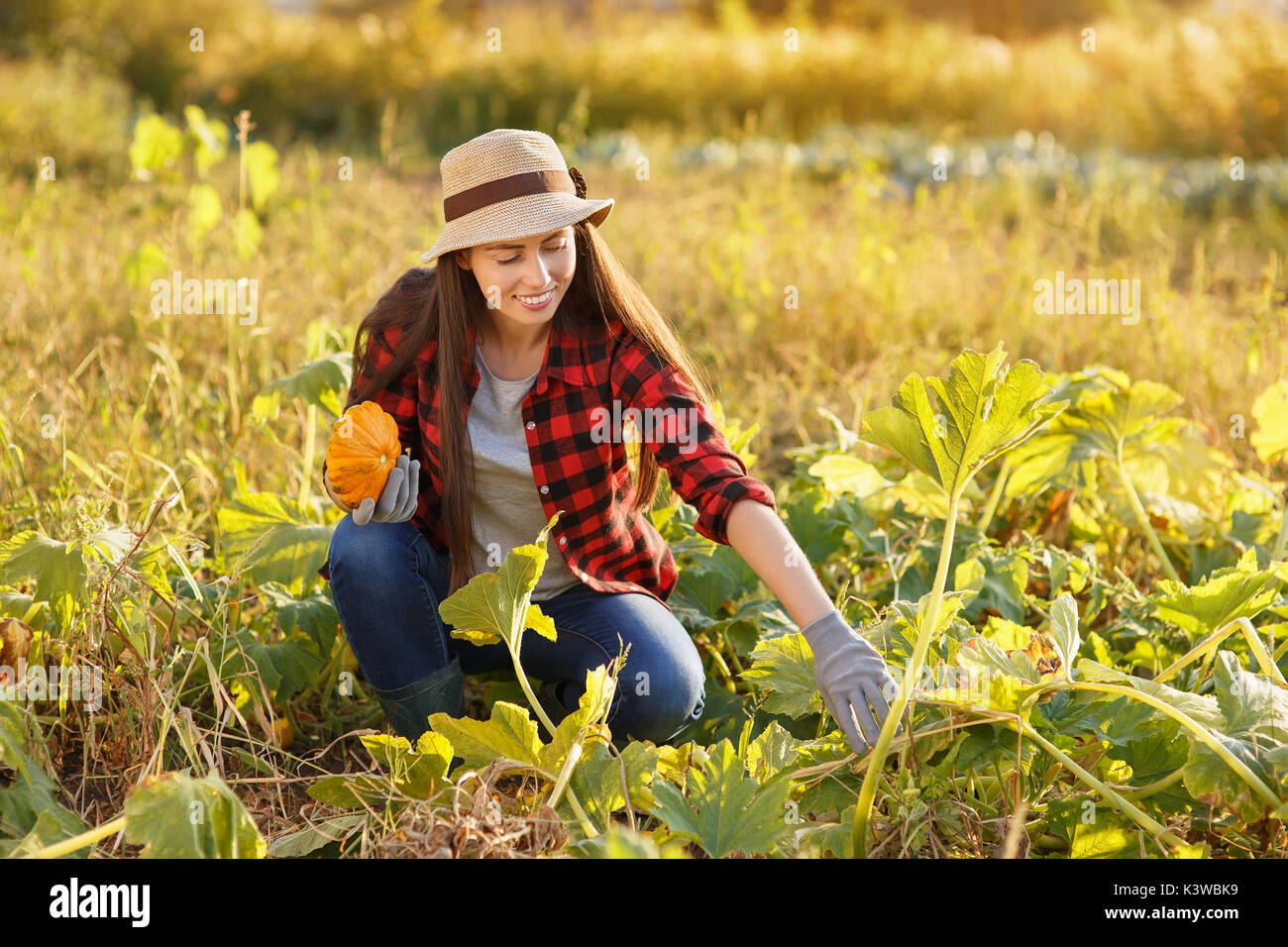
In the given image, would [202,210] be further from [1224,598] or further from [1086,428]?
[1224,598]

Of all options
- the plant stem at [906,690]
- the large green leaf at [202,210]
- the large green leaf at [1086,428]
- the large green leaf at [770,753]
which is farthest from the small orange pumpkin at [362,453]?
the large green leaf at [202,210]

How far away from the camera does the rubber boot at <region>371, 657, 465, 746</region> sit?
6.19ft

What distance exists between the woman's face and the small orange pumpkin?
258mm

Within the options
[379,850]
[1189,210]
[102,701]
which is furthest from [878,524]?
[1189,210]

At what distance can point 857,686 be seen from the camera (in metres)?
1.48

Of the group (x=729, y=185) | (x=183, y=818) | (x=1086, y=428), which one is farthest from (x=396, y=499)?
(x=729, y=185)

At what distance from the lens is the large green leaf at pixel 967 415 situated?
131cm

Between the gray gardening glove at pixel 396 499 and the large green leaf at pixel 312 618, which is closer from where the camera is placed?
the gray gardening glove at pixel 396 499

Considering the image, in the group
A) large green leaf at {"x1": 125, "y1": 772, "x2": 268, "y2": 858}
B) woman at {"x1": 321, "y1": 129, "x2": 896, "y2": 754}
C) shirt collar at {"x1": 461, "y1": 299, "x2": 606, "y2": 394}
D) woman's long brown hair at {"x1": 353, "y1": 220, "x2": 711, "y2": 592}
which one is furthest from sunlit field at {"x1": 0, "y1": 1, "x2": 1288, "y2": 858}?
shirt collar at {"x1": 461, "y1": 299, "x2": 606, "y2": 394}

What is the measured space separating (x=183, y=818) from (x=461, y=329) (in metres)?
0.92

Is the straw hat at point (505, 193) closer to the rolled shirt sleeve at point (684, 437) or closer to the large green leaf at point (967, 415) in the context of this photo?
the rolled shirt sleeve at point (684, 437)

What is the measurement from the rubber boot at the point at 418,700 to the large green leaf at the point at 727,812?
63cm

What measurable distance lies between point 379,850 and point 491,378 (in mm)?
802
